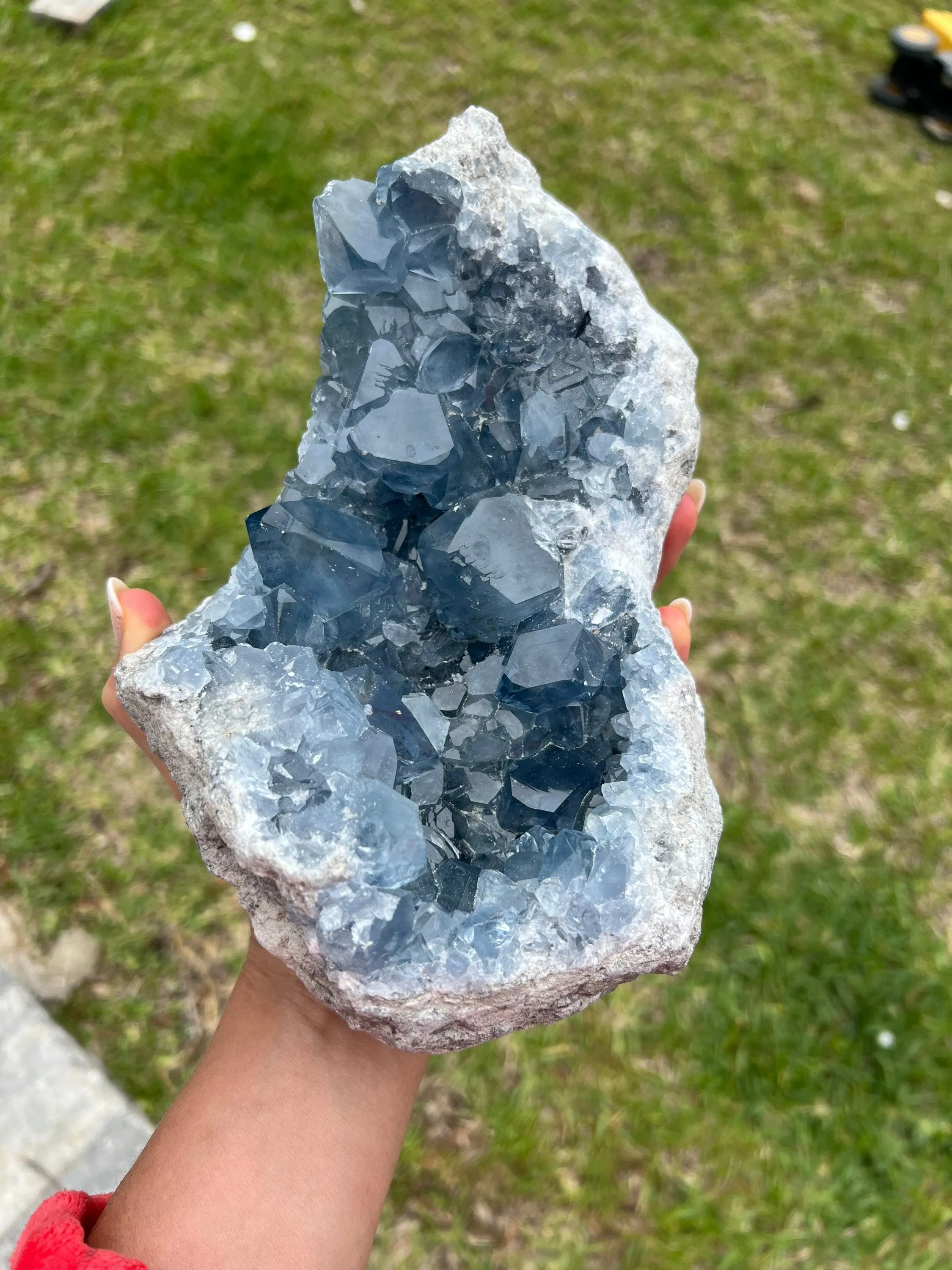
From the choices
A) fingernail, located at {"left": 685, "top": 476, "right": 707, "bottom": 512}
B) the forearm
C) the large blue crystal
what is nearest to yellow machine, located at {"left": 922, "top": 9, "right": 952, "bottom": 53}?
fingernail, located at {"left": 685, "top": 476, "right": 707, "bottom": 512}

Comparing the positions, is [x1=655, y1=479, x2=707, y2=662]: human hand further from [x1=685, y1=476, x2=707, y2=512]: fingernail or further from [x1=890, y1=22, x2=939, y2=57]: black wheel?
[x1=890, y1=22, x2=939, y2=57]: black wheel

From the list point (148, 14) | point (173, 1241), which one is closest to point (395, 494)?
point (173, 1241)

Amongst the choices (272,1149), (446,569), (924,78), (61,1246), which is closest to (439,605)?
(446,569)

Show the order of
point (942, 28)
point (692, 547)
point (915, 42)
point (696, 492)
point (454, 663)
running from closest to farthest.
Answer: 1. point (454, 663)
2. point (696, 492)
3. point (692, 547)
4. point (915, 42)
5. point (942, 28)

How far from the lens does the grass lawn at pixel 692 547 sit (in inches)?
98.0

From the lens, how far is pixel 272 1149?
1641 millimetres

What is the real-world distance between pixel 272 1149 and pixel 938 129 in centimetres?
434

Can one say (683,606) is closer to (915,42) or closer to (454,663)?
(454,663)

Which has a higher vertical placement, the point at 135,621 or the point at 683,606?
the point at 135,621

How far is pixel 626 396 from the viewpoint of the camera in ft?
5.84

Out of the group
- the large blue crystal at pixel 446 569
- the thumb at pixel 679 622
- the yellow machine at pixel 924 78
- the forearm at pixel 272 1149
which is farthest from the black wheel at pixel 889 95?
the forearm at pixel 272 1149

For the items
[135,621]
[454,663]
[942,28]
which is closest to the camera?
[454,663]

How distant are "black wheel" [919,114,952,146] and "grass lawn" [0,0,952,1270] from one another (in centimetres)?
5

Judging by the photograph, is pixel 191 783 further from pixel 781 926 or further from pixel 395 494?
pixel 781 926
